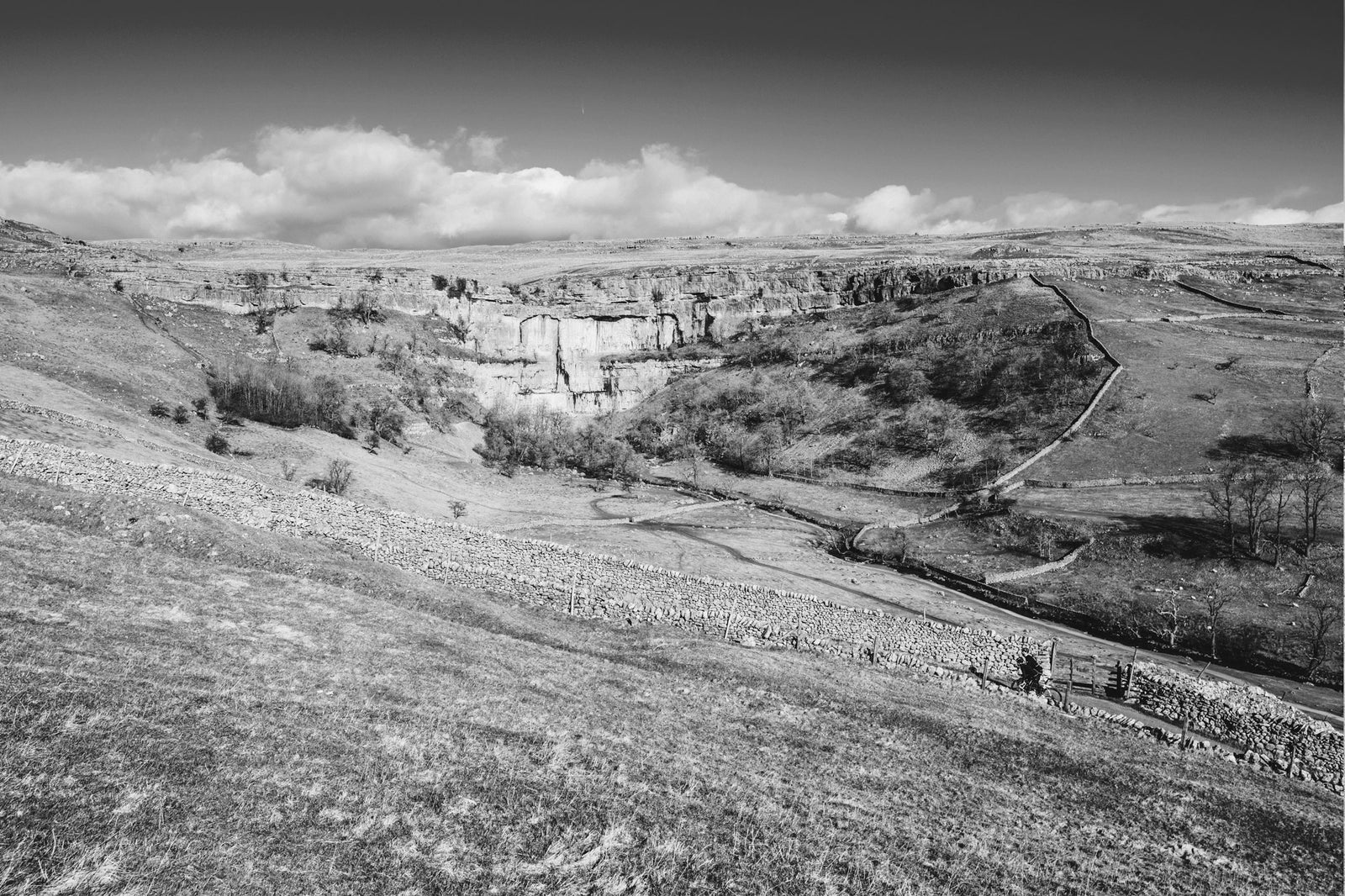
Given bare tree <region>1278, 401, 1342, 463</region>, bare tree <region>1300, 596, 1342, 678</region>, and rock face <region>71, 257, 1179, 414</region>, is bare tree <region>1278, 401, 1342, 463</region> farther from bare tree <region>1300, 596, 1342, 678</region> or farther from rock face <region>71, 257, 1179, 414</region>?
rock face <region>71, 257, 1179, 414</region>

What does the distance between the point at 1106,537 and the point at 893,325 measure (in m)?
63.3

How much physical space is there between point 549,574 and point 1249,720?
2485cm

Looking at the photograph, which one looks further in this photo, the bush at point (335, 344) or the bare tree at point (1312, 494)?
the bush at point (335, 344)

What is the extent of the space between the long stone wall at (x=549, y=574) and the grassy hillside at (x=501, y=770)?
5.03 meters

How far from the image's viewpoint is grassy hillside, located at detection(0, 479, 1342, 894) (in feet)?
26.8

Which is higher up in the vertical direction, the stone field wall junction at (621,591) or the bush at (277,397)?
the bush at (277,397)

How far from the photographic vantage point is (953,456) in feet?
232

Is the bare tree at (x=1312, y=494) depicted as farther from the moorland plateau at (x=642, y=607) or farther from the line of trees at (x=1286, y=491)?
the moorland plateau at (x=642, y=607)

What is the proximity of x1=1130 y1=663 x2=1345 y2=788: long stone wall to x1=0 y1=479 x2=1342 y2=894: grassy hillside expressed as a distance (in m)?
2.62

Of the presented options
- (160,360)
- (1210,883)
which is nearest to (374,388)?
(160,360)

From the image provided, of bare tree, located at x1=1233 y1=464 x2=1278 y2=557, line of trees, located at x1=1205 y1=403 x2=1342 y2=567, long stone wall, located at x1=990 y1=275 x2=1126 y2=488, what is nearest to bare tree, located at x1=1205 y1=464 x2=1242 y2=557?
line of trees, located at x1=1205 y1=403 x2=1342 y2=567

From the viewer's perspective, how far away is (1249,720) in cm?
2162

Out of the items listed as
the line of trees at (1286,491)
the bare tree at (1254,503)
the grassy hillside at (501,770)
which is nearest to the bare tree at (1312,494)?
the line of trees at (1286,491)

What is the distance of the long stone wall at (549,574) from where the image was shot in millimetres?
25906
